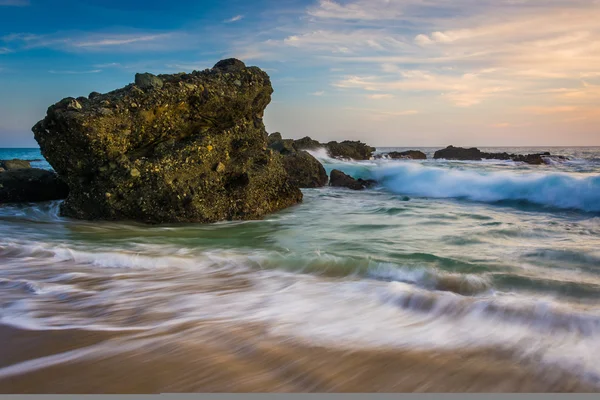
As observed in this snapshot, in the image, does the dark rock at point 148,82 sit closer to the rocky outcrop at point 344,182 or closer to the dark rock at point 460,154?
the rocky outcrop at point 344,182

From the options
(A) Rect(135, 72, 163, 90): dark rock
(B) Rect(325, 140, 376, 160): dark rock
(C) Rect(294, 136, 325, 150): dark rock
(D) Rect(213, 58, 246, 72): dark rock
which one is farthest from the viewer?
(B) Rect(325, 140, 376, 160): dark rock

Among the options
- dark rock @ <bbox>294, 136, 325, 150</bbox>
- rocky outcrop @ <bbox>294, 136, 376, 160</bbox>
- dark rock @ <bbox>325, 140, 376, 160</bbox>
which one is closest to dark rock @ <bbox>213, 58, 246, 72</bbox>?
rocky outcrop @ <bbox>294, 136, 376, 160</bbox>

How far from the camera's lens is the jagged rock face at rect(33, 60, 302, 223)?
5.38 m

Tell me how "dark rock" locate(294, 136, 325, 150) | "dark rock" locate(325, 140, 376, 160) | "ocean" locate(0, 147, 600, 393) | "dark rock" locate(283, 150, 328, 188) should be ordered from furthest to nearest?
"dark rock" locate(325, 140, 376, 160) → "dark rock" locate(294, 136, 325, 150) → "dark rock" locate(283, 150, 328, 188) → "ocean" locate(0, 147, 600, 393)

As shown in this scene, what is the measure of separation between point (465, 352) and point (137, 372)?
1478 mm

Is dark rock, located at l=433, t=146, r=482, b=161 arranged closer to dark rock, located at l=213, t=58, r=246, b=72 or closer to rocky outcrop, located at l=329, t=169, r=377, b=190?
rocky outcrop, located at l=329, t=169, r=377, b=190

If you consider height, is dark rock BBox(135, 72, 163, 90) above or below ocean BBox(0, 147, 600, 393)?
above

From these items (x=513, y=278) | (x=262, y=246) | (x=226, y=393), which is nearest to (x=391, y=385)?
(x=226, y=393)

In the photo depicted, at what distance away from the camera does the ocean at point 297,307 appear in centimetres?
179

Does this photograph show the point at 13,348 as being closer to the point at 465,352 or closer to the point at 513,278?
the point at 465,352

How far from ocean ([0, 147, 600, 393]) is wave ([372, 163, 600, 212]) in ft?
10.5

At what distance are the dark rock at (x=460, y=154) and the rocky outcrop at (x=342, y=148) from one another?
11686 mm

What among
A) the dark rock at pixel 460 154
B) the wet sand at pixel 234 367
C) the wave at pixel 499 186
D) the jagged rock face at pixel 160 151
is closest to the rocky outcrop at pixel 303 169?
the wave at pixel 499 186

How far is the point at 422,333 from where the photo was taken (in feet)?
7.48
